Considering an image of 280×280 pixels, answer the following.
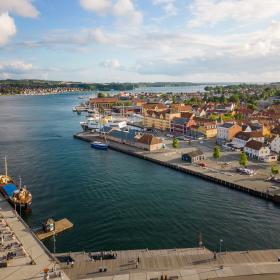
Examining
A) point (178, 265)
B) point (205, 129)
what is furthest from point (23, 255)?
point (205, 129)

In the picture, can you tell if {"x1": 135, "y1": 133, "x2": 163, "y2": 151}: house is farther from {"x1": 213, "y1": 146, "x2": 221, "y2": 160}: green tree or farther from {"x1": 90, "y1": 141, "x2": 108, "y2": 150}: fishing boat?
{"x1": 213, "y1": 146, "x2": 221, "y2": 160}: green tree

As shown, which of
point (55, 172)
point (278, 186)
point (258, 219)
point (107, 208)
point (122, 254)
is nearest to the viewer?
point (122, 254)

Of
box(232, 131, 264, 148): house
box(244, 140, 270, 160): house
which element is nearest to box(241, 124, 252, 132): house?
box(232, 131, 264, 148): house

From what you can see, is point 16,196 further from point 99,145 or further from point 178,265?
point 99,145

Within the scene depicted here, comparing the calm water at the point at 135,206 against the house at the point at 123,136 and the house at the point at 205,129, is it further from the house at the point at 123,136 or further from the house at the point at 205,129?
the house at the point at 205,129

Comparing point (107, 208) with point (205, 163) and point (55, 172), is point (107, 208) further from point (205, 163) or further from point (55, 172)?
point (205, 163)

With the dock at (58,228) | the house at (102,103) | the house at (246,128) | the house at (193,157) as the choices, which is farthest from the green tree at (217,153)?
the house at (102,103)

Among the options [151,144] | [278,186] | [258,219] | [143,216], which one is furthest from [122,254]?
[151,144]

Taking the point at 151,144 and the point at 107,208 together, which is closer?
the point at 107,208
